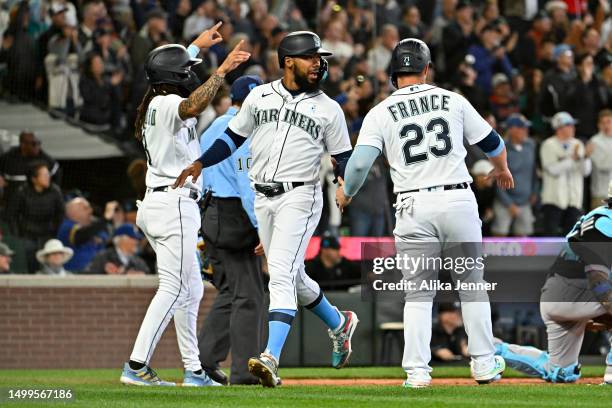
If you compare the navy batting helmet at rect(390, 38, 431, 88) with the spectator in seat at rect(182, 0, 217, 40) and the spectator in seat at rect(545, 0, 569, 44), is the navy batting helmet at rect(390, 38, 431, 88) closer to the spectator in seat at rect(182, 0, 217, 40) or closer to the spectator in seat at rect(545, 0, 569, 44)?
the spectator in seat at rect(182, 0, 217, 40)

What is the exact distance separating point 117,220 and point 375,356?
3572mm

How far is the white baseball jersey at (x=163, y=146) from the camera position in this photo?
8.73 m

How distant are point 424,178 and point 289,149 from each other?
94 centimetres

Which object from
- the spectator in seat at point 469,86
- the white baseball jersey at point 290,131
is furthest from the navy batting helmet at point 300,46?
the spectator in seat at point 469,86

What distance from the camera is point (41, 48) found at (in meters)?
15.9

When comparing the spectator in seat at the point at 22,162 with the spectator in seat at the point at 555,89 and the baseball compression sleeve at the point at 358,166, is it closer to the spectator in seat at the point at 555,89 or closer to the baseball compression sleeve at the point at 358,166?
the spectator in seat at the point at 555,89

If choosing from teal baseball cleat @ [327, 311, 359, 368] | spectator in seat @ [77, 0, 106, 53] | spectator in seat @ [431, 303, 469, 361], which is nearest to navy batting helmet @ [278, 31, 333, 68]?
teal baseball cleat @ [327, 311, 359, 368]

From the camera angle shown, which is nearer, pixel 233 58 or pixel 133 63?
pixel 233 58

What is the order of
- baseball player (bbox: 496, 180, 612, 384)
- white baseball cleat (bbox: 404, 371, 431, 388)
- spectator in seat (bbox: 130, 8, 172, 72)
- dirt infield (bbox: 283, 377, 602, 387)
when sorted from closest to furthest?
1. white baseball cleat (bbox: 404, 371, 431, 388)
2. baseball player (bbox: 496, 180, 612, 384)
3. dirt infield (bbox: 283, 377, 602, 387)
4. spectator in seat (bbox: 130, 8, 172, 72)

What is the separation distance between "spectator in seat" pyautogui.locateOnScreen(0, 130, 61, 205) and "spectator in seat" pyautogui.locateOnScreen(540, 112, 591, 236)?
621cm

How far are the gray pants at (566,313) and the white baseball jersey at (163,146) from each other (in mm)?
2877

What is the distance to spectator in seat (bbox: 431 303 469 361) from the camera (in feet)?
44.4

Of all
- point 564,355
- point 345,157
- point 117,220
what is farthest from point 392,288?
point 117,220

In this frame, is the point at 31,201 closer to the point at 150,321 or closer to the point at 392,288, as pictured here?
the point at 392,288
